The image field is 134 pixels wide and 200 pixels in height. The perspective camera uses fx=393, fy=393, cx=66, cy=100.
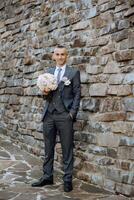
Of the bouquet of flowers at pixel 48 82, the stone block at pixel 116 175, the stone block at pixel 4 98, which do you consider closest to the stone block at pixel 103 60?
the bouquet of flowers at pixel 48 82

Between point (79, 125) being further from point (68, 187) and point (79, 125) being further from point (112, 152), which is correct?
point (68, 187)

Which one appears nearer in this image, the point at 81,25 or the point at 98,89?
the point at 98,89

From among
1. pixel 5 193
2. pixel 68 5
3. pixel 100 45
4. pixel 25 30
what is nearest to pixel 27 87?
pixel 25 30

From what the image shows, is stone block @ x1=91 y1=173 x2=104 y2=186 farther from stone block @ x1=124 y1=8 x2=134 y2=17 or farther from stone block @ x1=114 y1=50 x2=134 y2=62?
stone block @ x1=124 y1=8 x2=134 y2=17

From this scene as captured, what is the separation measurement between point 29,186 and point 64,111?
977 mm

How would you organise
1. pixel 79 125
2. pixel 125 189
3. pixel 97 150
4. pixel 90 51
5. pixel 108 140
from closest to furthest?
pixel 125 189 < pixel 108 140 < pixel 97 150 < pixel 90 51 < pixel 79 125

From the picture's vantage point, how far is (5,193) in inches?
167

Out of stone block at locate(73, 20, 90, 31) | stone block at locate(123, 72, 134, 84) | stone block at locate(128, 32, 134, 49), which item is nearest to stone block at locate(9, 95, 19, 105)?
stone block at locate(73, 20, 90, 31)

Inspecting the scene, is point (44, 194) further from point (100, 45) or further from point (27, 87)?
point (27, 87)

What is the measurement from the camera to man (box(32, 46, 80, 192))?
439cm

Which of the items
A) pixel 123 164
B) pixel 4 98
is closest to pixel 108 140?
pixel 123 164

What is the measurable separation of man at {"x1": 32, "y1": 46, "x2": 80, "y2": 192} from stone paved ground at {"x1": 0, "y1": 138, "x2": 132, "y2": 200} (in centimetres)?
15

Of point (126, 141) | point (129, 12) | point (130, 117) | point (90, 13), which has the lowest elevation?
point (126, 141)

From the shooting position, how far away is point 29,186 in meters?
4.56
